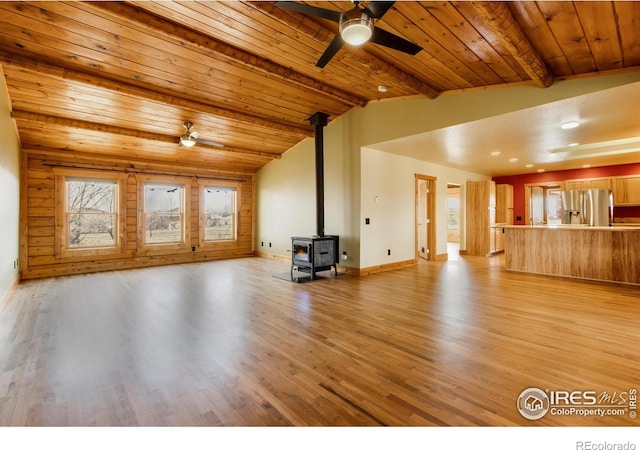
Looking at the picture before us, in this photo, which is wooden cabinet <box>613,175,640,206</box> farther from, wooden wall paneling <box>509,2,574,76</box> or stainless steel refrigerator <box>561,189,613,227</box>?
wooden wall paneling <box>509,2,574,76</box>

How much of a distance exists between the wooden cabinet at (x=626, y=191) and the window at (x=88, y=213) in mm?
11932

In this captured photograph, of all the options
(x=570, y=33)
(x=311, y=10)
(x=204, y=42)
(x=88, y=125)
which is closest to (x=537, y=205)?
(x=570, y=33)

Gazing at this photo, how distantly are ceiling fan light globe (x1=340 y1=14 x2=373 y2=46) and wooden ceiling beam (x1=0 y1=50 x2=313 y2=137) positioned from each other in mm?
3356

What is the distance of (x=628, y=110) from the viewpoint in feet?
13.1

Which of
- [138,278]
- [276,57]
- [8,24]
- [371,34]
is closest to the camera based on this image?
Result: [371,34]

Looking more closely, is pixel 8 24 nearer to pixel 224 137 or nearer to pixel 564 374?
pixel 224 137

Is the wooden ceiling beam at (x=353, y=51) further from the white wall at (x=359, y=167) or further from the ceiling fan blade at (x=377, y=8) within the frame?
the ceiling fan blade at (x=377, y=8)

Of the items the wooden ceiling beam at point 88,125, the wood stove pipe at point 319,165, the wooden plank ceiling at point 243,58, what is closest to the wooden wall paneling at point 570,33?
the wooden plank ceiling at point 243,58

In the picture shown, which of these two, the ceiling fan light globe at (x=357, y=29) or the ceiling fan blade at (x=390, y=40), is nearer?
the ceiling fan light globe at (x=357, y=29)

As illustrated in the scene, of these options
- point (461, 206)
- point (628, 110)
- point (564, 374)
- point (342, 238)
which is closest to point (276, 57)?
point (342, 238)

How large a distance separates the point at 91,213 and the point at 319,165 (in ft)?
16.4

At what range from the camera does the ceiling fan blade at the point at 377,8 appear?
2.23 meters

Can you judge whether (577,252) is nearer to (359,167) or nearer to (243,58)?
(359,167)
